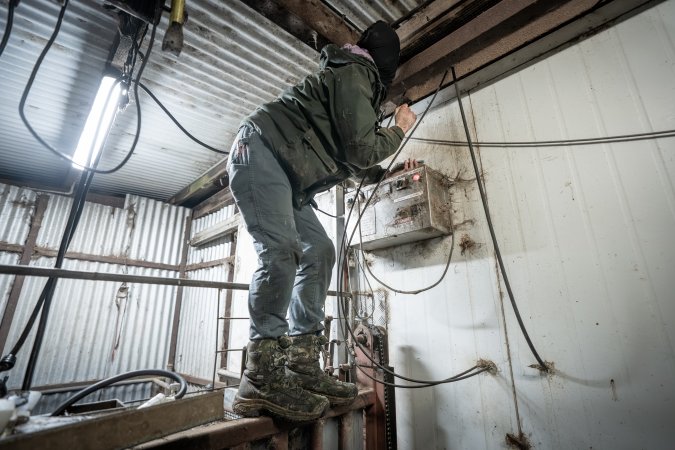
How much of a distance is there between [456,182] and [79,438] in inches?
101

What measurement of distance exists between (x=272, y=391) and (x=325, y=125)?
137 centimetres

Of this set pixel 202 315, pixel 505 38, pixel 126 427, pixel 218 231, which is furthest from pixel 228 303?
pixel 505 38

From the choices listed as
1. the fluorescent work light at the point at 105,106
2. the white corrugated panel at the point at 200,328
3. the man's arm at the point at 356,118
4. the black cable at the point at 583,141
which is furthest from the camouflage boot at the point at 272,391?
the white corrugated panel at the point at 200,328

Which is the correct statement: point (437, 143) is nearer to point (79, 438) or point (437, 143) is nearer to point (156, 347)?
point (79, 438)

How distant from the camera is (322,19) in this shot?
7.61 feet

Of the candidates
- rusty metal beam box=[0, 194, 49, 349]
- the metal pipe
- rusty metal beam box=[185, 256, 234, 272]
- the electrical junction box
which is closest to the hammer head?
the metal pipe

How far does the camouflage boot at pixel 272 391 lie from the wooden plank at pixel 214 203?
13.7 ft

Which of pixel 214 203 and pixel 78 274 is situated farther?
pixel 214 203

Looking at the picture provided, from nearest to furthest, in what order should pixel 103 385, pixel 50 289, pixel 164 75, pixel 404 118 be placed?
pixel 50 289 → pixel 103 385 → pixel 404 118 → pixel 164 75

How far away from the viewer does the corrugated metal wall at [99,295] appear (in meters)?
4.86

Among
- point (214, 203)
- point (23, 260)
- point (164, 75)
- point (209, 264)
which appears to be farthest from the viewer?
point (214, 203)

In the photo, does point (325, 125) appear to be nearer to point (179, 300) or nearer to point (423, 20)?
point (423, 20)

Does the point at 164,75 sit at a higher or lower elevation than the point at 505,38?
higher

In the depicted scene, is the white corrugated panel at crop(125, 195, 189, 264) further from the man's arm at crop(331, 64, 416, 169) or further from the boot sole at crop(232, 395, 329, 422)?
the man's arm at crop(331, 64, 416, 169)
